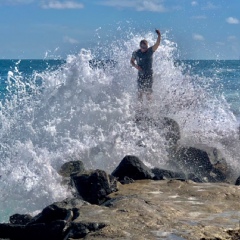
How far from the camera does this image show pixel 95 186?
6.51 m

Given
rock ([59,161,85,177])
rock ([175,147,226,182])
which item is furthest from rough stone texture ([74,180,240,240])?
rock ([175,147,226,182])

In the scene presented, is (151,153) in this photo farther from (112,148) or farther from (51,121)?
(51,121)

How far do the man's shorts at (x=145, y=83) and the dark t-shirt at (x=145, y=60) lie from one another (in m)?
0.07

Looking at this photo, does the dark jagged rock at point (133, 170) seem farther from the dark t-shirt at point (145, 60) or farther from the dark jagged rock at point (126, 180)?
the dark t-shirt at point (145, 60)

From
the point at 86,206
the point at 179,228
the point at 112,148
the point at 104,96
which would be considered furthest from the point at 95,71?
the point at 179,228

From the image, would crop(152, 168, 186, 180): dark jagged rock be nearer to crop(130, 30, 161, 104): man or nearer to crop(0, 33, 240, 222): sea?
crop(0, 33, 240, 222): sea

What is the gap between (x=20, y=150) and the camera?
9.21 metres

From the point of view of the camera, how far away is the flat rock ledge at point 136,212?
4.72 metres

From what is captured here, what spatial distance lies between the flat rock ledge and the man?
11.3 feet

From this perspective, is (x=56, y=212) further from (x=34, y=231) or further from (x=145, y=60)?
(x=145, y=60)

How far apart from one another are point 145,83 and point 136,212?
5589mm

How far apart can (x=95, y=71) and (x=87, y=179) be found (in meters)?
4.73

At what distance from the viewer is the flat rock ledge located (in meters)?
4.72

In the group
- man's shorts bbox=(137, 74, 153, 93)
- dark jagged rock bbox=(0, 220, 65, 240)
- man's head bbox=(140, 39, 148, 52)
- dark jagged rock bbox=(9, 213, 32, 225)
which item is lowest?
dark jagged rock bbox=(9, 213, 32, 225)
